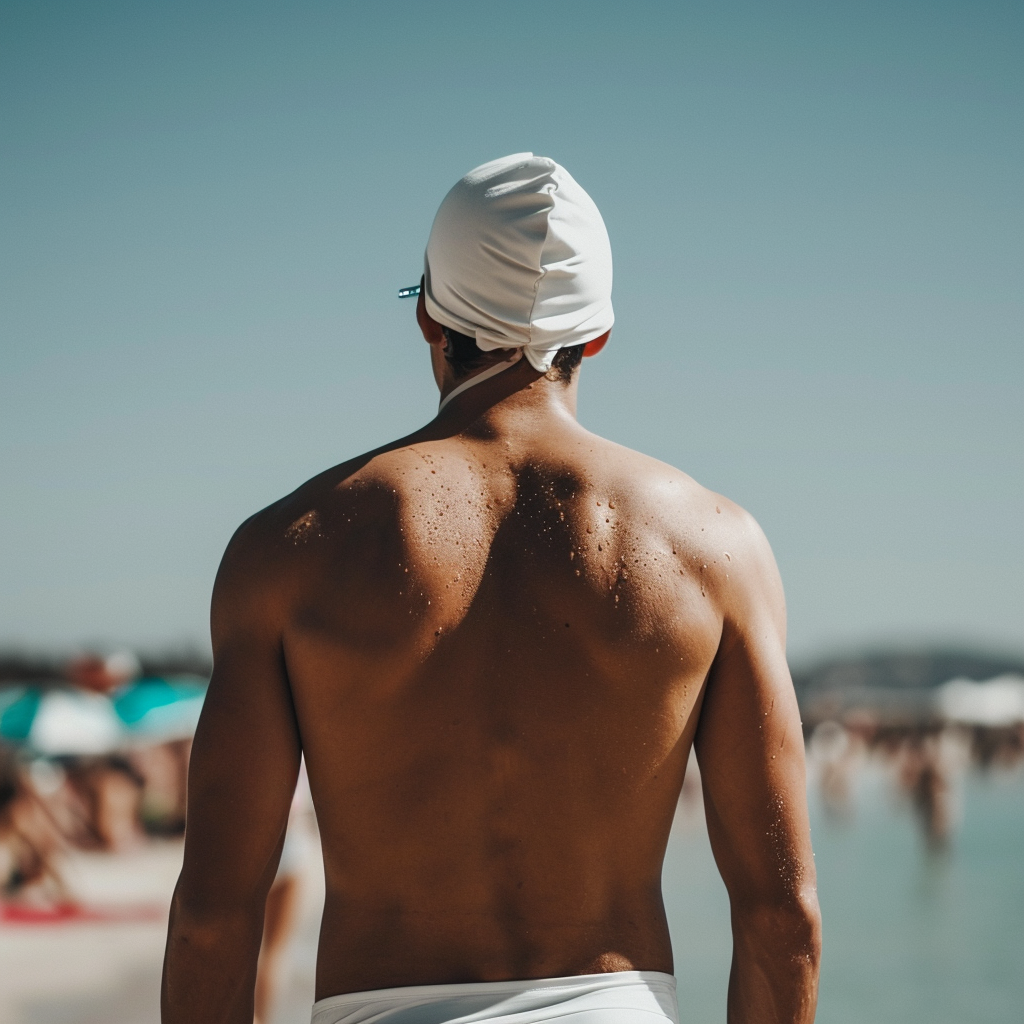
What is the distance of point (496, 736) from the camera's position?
156 cm

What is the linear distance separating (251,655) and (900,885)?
2567 centimetres

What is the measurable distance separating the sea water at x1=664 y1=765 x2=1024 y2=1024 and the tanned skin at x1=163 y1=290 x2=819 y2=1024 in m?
10.9

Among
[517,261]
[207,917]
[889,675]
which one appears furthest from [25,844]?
[889,675]

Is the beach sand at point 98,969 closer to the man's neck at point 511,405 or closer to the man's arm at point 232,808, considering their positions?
the man's arm at point 232,808

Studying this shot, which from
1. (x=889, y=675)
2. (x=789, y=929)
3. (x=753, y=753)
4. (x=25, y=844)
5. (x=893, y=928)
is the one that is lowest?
(x=889, y=675)

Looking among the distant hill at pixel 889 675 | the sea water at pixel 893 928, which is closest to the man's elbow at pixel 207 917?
the sea water at pixel 893 928

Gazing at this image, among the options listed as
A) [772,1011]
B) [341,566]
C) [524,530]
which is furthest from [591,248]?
[772,1011]

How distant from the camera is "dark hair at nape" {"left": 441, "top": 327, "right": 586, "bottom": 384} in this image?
1818mm

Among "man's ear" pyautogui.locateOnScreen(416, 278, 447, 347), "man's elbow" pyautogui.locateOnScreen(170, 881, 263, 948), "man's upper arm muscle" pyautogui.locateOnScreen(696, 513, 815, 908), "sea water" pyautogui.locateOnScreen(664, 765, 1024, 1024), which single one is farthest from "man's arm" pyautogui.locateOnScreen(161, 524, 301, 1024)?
"sea water" pyautogui.locateOnScreen(664, 765, 1024, 1024)

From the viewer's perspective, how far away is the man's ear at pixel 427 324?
6.17 ft

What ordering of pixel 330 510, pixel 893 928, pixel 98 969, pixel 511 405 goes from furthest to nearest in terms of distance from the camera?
1. pixel 893 928
2. pixel 98 969
3. pixel 511 405
4. pixel 330 510

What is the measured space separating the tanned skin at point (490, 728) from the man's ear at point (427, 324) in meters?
0.24

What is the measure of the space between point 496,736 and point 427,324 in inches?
27.7

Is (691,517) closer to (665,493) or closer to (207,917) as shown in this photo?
(665,493)
